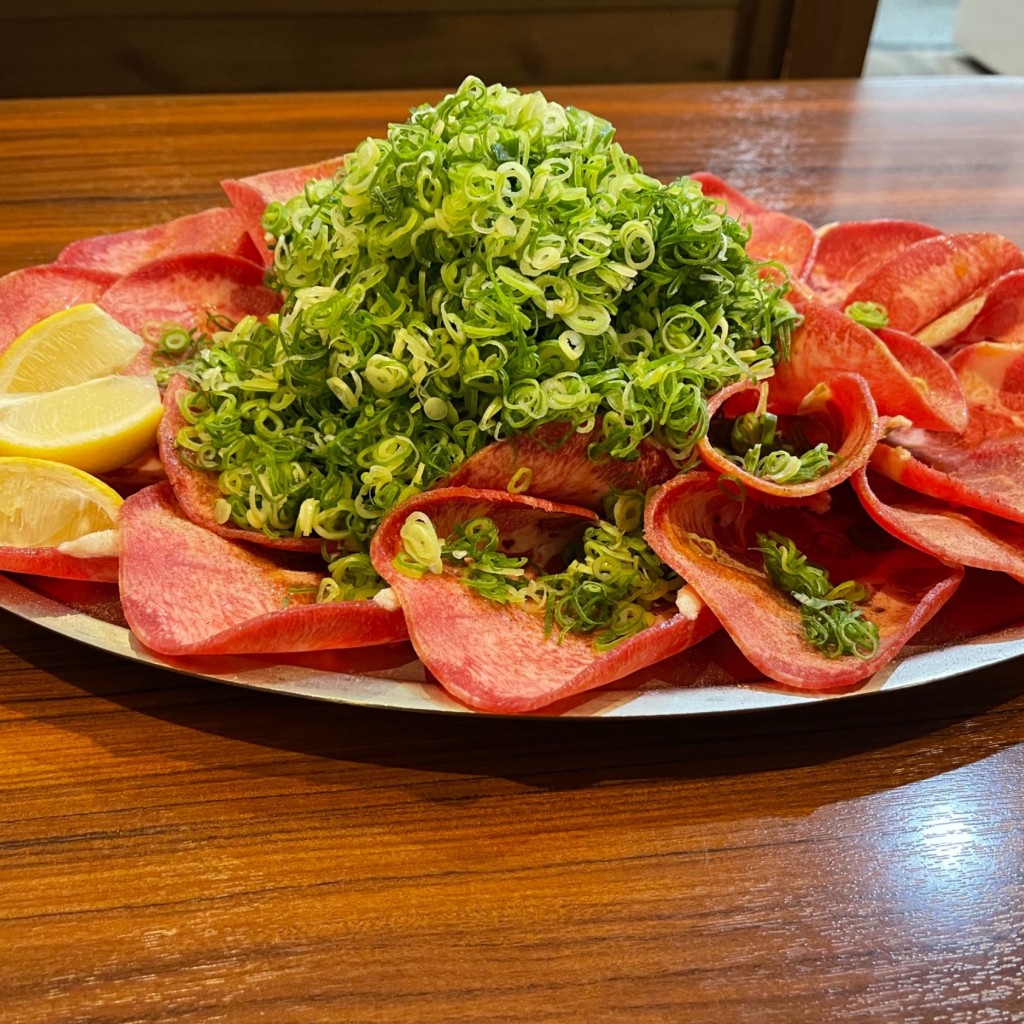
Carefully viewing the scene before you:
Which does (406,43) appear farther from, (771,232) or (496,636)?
(496,636)

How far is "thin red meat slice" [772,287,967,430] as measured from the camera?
1695mm

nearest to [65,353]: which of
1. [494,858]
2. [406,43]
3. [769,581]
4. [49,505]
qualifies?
[49,505]

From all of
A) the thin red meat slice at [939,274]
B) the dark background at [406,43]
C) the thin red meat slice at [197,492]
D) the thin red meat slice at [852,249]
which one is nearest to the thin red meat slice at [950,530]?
the thin red meat slice at [939,274]

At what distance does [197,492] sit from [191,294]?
24.9 inches

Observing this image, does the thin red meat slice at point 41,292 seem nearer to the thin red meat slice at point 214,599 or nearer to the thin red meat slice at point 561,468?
the thin red meat slice at point 214,599

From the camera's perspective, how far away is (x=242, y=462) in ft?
5.40

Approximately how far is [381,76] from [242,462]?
4099 mm

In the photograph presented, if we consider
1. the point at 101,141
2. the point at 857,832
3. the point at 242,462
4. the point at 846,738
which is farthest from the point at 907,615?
the point at 101,141

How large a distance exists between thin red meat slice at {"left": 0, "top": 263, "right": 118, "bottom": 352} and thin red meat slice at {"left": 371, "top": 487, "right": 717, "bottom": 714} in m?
1.02

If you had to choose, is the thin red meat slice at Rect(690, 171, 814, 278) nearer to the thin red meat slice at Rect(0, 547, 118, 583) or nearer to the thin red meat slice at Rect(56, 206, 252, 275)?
the thin red meat slice at Rect(56, 206, 252, 275)

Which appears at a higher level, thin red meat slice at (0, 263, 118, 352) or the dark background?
thin red meat slice at (0, 263, 118, 352)

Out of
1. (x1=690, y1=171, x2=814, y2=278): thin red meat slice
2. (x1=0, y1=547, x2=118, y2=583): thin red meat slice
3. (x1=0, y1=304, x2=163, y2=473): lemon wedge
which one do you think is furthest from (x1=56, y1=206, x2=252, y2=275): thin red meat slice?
(x1=690, y1=171, x2=814, y2=278): thin red meat slice

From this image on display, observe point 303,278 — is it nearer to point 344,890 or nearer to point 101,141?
point 344,890

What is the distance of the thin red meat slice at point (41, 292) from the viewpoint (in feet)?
6.52
